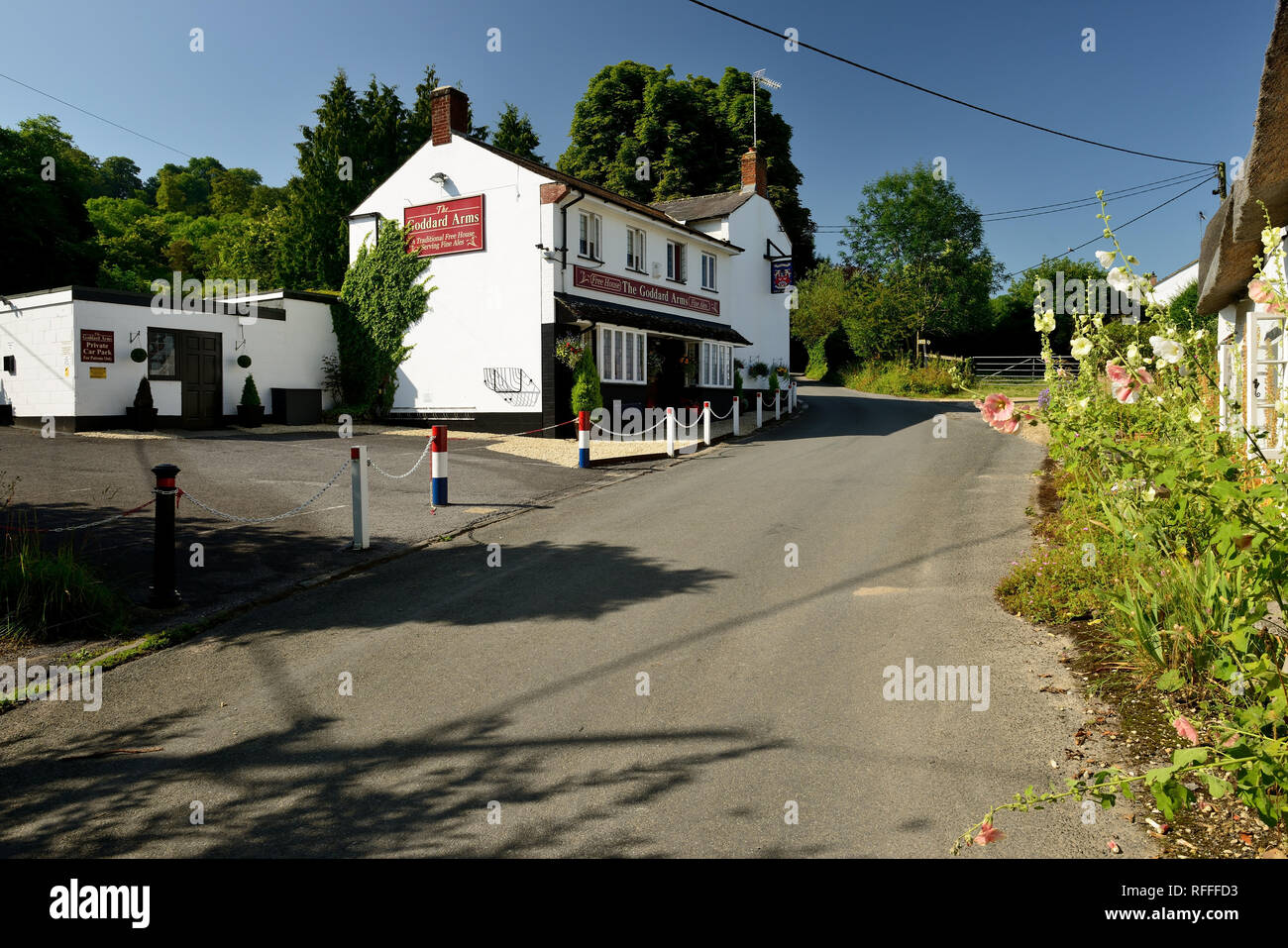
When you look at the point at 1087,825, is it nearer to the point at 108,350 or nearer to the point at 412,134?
the point at 108,350

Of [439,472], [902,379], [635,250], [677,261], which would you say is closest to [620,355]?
[635,250]

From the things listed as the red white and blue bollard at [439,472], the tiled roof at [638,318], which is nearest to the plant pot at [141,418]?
the tiled roof at [638,318]

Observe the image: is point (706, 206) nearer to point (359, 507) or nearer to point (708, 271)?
point (708, 271)

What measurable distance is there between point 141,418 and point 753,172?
86.8 feet

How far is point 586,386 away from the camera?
22156 millimetres

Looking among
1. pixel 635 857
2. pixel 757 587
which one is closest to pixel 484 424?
pixel 757 587

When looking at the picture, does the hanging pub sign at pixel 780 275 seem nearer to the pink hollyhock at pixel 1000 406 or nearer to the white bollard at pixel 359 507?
the white bollard at pixel 359 507

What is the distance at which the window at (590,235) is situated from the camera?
23359 millimetres

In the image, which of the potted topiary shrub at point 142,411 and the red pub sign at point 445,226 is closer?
the potted topiary shrub at point 142,411

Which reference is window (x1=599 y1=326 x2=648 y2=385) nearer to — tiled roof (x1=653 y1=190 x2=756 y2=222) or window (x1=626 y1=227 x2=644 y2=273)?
window (x1=626 y1=227 x2=644 y2=273)

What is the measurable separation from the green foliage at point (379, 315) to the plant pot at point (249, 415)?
3.36 metres

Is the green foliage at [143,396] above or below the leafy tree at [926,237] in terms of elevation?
below

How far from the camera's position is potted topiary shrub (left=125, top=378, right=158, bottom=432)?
67.2 feet

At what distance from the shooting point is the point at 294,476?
13.8 meters
